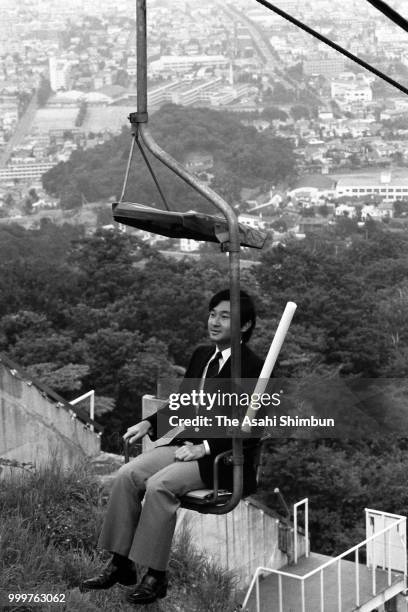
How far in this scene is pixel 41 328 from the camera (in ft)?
88.6

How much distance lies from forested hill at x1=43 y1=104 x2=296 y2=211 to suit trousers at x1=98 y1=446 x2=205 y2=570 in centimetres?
5200

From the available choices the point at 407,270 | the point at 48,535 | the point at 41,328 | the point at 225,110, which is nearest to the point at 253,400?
the point at 48,535

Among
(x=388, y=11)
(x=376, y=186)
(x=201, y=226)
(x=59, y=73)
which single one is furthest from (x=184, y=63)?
(x=388, y=11)

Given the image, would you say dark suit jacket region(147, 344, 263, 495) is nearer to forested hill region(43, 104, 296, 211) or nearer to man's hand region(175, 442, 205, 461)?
man's hand region(175, 442, 205, 461)

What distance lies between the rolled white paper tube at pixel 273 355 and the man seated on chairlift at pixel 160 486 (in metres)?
0.12

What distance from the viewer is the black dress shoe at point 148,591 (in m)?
4.14

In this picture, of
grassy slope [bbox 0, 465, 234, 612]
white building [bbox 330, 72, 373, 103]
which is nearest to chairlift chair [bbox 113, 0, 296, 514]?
grassy slope [bbox 0, 465, 234, 612]

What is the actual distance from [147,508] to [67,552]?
2415 millimetres

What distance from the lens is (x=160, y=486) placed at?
4133 mm

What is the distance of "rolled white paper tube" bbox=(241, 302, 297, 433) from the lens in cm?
393

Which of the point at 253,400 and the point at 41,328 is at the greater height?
the point at 253,400

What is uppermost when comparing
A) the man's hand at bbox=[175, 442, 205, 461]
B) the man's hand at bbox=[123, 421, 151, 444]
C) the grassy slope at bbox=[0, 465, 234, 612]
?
the man's hand at bbox=[175, 442, 205, 461]

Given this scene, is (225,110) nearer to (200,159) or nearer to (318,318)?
(200,159)

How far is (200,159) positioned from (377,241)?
2379 centimetres
